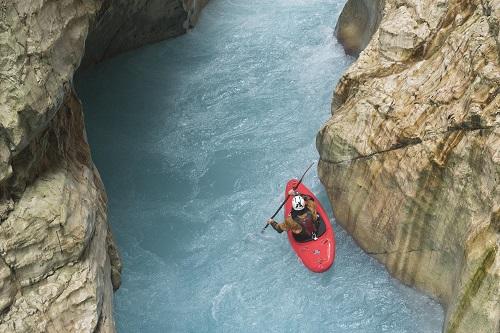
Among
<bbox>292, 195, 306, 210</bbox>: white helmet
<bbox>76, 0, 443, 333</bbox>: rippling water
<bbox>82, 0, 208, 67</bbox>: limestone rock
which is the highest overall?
<bbox>82, 0, 208, 67</bbox>: limestone rock

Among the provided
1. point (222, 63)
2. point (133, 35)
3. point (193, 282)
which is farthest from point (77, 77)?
point (193, 282)

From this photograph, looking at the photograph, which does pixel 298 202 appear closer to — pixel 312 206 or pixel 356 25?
pixel 312 206

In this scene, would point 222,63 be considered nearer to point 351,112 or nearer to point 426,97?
point 351,112

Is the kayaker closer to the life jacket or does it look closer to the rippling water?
the life jacket

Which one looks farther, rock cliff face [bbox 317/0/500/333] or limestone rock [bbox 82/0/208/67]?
limestone rock [bbox 82/0/208/67]

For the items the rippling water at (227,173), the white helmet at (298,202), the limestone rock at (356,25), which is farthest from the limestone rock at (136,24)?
the white helmet at (298,202)

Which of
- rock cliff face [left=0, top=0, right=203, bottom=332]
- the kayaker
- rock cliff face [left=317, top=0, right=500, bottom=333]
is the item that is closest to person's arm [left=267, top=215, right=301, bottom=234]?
the kayaker

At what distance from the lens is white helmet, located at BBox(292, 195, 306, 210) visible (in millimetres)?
9375

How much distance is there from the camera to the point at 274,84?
13414 mm

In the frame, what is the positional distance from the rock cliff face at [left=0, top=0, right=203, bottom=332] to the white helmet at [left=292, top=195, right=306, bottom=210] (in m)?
3.31

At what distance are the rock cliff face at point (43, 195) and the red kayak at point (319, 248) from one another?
130 inches

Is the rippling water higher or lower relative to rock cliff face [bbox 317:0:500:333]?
lower

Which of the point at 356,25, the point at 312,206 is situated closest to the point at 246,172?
the point at 312,206

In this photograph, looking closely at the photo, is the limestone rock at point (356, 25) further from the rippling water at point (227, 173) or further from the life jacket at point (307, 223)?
the life jacket at point (307, 223)
